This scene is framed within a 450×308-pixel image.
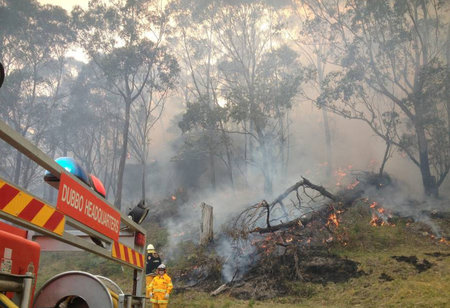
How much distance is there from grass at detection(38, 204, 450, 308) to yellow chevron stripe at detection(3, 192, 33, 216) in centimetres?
1045

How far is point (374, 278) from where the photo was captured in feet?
42.6

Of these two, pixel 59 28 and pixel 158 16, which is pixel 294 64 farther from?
pixel 59 28

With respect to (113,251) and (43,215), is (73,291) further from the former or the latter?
(43,215)

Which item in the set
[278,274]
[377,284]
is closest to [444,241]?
[377,284]

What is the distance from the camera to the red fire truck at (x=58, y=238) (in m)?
2.21

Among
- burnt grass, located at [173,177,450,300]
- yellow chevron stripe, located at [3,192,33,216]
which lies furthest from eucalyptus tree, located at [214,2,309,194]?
yellow chevron stripe, located at [3,192,33,216]

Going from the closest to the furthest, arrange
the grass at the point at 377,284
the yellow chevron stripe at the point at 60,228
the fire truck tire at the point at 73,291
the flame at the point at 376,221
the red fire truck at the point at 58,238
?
the red fire truck at the point at 58,238 → the yellow chevron stripe at the point at 60,228 → the fire truck tire at the point at 73,291 → the grass at the point at 377,284 → the flame at the point at 376,221

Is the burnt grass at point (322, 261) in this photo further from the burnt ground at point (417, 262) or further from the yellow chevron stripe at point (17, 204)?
the yellow chevron stripe at point (17, 204)

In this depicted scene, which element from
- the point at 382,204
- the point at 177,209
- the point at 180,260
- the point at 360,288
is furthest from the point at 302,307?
the point at 177,209

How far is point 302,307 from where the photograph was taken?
1163 cm

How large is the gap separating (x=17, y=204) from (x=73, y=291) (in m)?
1.80

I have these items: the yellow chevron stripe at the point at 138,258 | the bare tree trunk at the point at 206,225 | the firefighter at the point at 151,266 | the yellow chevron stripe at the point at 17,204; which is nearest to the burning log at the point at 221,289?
the firefighter at the point at 151,266

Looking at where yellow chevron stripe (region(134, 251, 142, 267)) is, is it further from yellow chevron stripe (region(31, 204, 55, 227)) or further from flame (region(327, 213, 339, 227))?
flame (region(327, 213, 339, 227))

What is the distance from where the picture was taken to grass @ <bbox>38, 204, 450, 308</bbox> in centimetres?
1146
